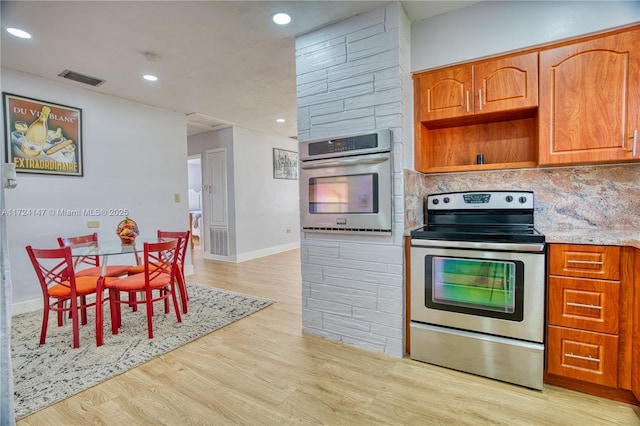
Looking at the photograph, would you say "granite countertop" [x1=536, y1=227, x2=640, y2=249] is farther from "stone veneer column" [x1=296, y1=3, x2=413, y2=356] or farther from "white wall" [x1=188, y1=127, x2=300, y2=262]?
"white wall" [x1=188, y1=127, x2=300, y2=262]

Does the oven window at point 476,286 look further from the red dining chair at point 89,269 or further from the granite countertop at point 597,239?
the red dining chair at point 89,269

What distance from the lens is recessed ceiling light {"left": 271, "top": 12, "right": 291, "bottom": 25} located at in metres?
2.48

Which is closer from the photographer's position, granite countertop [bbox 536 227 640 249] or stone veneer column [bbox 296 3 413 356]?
granite countertop [bbox 536 227 640 249]

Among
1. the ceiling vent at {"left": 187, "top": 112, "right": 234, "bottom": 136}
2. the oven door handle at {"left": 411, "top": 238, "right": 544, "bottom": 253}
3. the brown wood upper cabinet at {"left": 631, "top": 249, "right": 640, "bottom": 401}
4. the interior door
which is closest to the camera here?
the brown wood upper cabinet at {"left": 631, "top": 249, "right": 640, "bottom": 401}

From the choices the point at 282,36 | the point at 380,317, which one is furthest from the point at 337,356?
the point at 282,36

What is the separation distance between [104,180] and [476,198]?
4323mm

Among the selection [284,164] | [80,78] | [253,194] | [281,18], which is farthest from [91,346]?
[284,164]

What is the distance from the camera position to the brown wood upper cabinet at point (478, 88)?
2273 millimetres

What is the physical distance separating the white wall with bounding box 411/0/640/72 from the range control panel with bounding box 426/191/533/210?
1.01 metres

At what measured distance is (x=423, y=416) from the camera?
1.79 meters

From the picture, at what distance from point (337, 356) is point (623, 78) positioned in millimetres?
2646

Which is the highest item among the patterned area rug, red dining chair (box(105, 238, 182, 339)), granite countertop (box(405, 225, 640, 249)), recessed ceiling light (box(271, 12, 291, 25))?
recessed ceiling light (box(271, 12, 291, 25))

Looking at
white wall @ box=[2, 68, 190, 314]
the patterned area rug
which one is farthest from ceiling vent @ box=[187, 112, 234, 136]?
the patterned area rug

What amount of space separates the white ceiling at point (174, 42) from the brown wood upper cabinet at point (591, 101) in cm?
81
